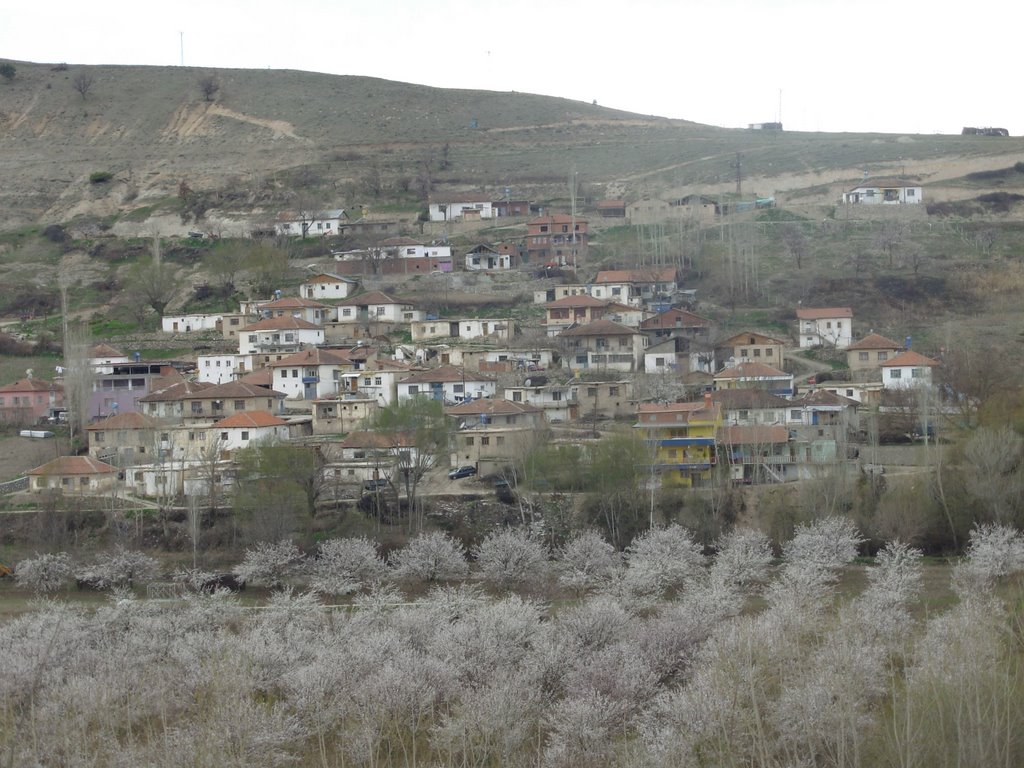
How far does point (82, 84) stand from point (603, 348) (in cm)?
5690

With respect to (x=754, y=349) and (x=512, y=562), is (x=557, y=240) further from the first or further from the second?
(x=512, y=562)

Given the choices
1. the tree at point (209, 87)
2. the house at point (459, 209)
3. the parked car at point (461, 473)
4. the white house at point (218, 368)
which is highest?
the tree at point (209, 87)

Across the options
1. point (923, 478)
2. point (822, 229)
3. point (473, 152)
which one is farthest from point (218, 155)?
point (923, 478)

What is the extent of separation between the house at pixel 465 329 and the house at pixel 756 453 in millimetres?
12735

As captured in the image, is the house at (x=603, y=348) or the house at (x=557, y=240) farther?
the house at (x=557, y=240)

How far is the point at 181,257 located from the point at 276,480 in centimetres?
2693

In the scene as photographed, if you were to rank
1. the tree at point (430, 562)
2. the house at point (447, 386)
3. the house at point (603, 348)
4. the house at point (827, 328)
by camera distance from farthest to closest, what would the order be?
the house at point (827, 328), the house at point (603, 348), the house at point (447, 386), the tree at point (430, 562)

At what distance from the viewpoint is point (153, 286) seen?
48344 millimetres

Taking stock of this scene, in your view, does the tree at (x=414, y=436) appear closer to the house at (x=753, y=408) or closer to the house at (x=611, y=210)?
the house at (x=753, y=408)

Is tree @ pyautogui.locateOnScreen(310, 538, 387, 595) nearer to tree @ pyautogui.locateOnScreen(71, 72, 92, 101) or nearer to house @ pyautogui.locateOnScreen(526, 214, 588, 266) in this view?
house @ pyautogui.locateOnScreen(526, 214, 588, 266)

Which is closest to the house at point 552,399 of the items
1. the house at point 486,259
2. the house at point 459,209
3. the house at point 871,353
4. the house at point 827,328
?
the house at point 871,353

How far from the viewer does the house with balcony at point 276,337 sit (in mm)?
42438

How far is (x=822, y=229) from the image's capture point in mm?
53094

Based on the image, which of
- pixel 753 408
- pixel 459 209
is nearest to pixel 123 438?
pixel 753 408
